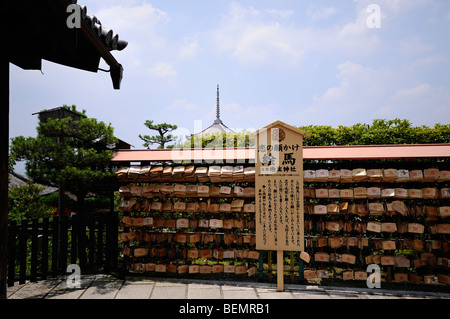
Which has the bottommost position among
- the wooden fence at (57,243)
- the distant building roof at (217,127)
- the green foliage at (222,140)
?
the wooden fence at (57,243)

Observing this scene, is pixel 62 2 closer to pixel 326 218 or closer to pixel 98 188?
pixel 98 188

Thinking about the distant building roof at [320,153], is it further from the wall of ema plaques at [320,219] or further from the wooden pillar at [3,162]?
the wooden pillar at [3,162]

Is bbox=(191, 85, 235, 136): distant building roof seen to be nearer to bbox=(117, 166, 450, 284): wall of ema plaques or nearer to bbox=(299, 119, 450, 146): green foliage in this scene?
bbox=(299, 119, 450, 146): green foliage

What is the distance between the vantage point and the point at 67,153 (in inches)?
234

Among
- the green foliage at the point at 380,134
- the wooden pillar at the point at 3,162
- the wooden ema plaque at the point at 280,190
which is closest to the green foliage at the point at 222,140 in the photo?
the green foliage at the point at 380,134

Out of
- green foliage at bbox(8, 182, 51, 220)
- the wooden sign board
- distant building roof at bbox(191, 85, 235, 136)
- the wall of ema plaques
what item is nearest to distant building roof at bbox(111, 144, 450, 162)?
the wall of ema plaques

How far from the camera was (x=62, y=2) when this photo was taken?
3020mm

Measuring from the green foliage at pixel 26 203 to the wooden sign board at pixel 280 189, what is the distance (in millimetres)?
8101

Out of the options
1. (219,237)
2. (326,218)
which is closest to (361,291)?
(326,218)

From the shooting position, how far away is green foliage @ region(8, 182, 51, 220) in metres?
9.25

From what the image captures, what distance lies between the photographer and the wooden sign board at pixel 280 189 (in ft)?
18.2

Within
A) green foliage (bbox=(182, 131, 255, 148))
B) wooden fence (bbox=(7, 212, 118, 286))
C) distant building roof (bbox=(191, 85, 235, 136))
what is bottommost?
wooden fence (bbox=(7, 212, 118, 286))

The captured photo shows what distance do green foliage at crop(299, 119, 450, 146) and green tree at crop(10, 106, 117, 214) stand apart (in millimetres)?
6169
